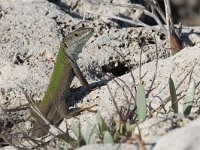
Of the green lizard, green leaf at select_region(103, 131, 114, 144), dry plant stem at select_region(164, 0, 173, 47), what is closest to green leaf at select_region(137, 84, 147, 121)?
green leaf at select_region(103, 131, 114, 144)

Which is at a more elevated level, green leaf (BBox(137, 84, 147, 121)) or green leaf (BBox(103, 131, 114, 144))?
green leaf (BBox(137, 84, 147, 121))

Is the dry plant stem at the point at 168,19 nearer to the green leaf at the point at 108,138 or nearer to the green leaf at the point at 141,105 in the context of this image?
the green leaf at the point at 141,105

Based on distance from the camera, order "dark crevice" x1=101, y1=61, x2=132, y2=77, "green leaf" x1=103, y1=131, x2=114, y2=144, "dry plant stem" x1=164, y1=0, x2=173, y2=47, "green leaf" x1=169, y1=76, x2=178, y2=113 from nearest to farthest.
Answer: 1. "green leaf" x1=103, y1=131, x2=114, y2=144
2. "green leaf" x1=169, y1=76, x2=178, y2=113
3. "dry plant stem" x1=164, y1=0, x2=173, y2=47
4. "dark crevice" x1=101, y1=61, x2=132, y2=77

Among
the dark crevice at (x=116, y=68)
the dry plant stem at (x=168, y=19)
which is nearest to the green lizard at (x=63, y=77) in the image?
the dark crevice at (x=116, y=68)

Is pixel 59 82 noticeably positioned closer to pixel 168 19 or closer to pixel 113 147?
pixel 168 19

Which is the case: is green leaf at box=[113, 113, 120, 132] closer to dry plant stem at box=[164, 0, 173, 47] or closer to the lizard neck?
the lizard neck

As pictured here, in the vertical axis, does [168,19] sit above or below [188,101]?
above

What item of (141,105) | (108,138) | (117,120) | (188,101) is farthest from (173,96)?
(108,138)
